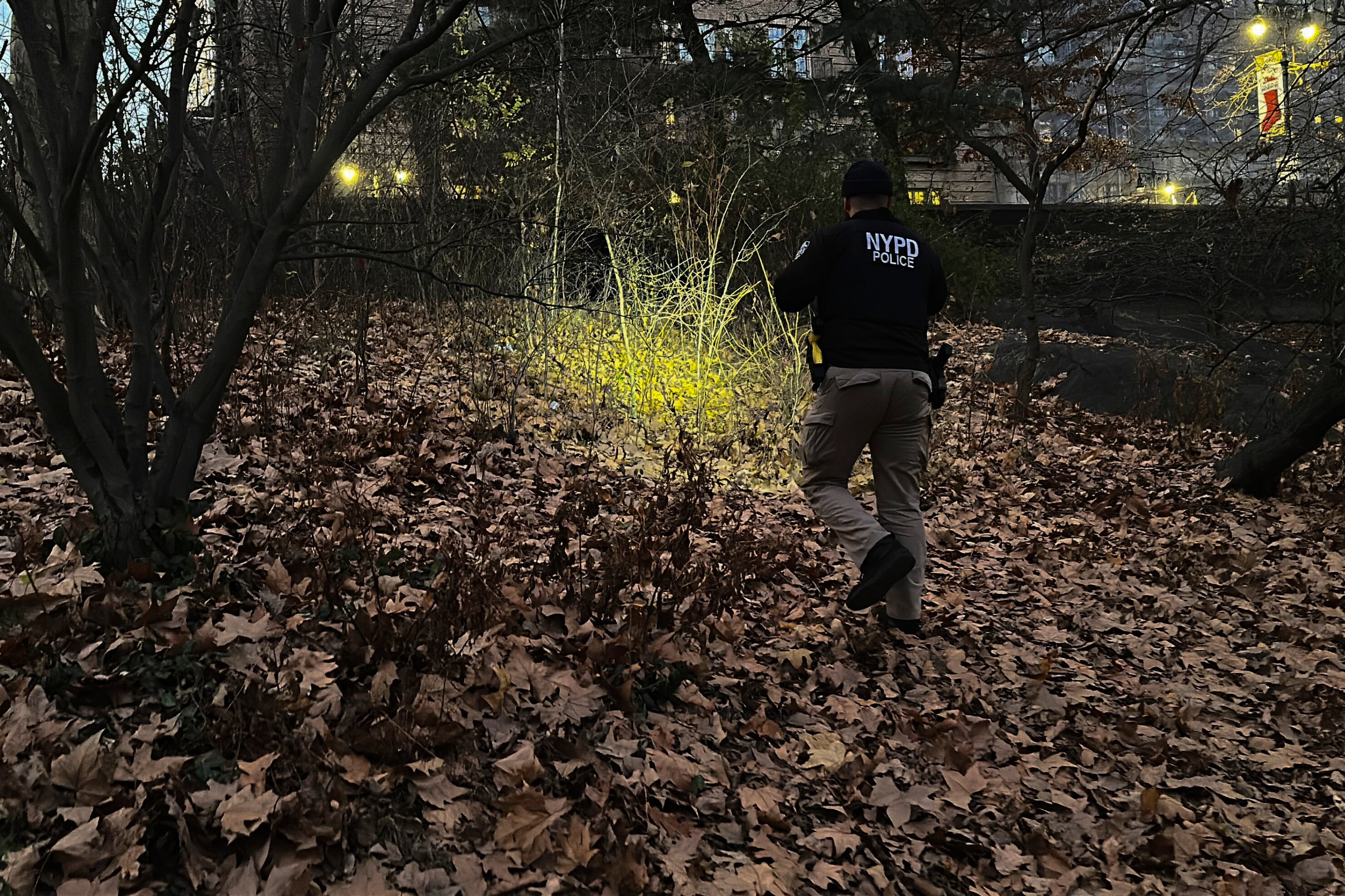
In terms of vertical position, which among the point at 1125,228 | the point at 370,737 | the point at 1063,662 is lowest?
the point at 1063,662

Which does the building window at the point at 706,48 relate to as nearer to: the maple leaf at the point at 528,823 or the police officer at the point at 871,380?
the police officer at the point at 871,380

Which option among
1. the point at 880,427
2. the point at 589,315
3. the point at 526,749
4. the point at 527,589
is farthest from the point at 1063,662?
the point at 589,315

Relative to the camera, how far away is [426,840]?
2.58 meters

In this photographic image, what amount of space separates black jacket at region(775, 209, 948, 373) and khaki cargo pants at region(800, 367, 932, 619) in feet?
0.33

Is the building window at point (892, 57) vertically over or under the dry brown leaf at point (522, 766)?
over

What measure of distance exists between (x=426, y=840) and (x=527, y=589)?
155 cm

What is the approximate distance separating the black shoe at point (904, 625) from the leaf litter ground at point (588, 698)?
8 centimetres

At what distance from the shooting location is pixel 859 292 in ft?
15.2

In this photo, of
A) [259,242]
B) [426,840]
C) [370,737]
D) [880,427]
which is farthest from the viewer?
[880,427]

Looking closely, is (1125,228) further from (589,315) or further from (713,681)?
(713,681)

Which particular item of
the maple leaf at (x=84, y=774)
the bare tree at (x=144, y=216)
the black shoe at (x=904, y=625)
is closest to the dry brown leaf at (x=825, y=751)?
the black shoe at (x=904, y=625)

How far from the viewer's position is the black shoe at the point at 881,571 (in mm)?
4426

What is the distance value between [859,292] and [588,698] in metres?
2.34

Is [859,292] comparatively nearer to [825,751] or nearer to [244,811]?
[825,751]
